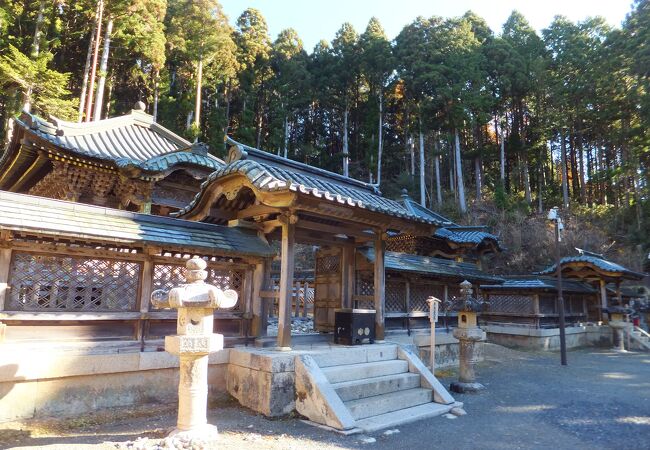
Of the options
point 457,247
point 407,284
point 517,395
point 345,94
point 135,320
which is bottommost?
point 517,395

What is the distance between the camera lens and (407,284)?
468 inches

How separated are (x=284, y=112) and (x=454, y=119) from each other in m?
13.6

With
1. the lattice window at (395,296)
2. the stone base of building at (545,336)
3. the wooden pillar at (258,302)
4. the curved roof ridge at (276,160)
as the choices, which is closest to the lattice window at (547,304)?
the stone base of building at (545,336)

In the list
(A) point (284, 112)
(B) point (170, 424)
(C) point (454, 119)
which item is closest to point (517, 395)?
(B) point (170, 424)

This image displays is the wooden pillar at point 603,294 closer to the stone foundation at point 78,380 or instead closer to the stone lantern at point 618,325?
the stone lantern at point 618,325

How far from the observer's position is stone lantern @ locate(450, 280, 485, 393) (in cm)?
867

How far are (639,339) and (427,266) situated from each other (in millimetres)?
12773

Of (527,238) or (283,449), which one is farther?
(527,238)

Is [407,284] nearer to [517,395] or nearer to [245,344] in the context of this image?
[517,395]

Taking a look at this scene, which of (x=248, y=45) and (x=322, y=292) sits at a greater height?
(x=248, y=45)

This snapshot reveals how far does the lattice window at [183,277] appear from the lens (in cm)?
686

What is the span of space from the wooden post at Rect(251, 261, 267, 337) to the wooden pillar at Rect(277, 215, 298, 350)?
0.70 meters

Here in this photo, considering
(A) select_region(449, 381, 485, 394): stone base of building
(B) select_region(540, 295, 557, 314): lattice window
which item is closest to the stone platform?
(A) select_region(449, 381, 485, 394): stone base of building

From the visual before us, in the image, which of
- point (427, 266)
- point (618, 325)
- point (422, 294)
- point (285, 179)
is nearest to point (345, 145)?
point (618, 325)
